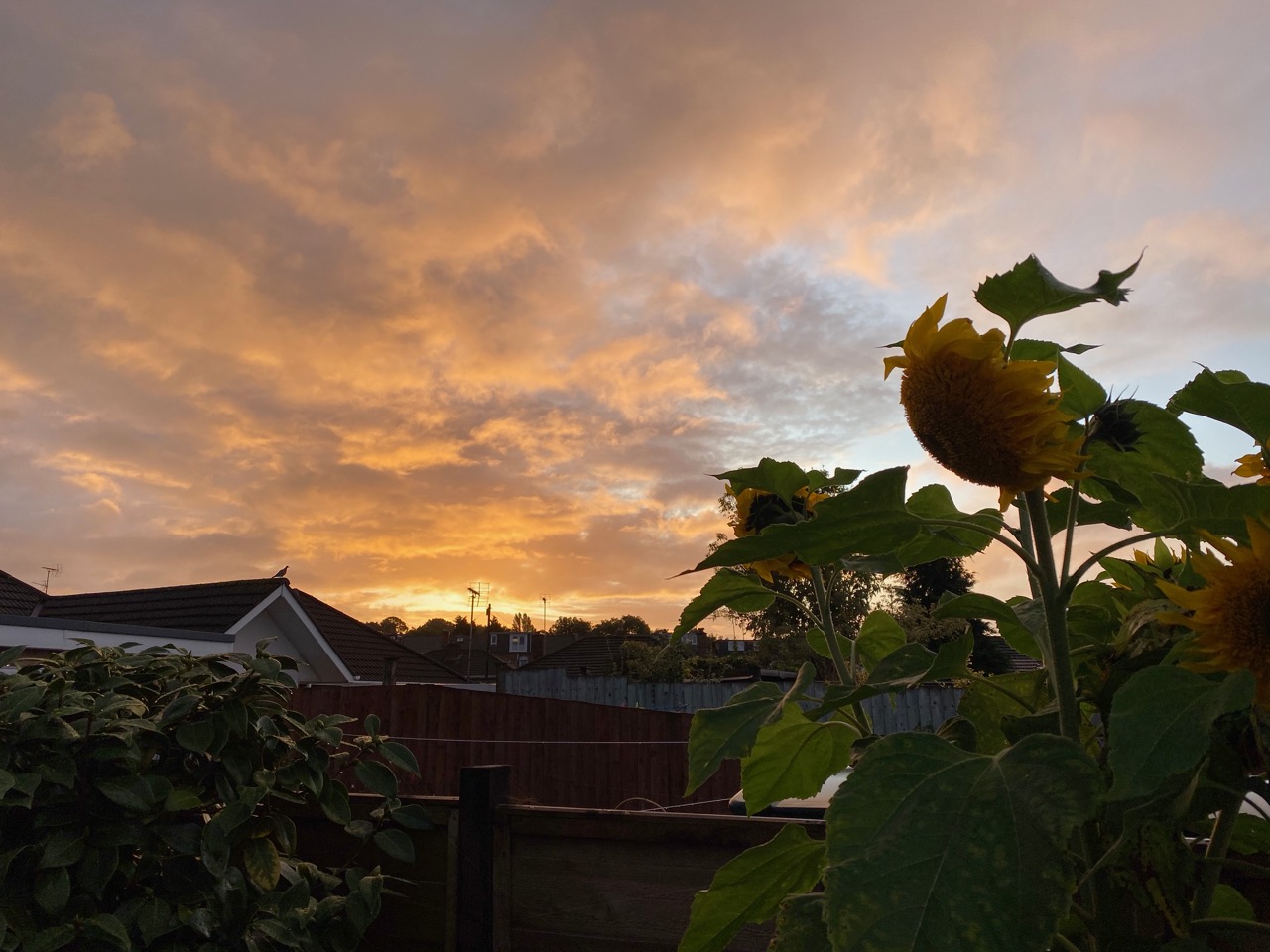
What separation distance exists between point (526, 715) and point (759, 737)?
10.3 metres

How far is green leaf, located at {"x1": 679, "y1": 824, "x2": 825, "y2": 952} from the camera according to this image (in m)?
0.87

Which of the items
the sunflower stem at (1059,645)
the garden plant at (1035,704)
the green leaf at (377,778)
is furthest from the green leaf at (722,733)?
→ the green leaf at (377,778)

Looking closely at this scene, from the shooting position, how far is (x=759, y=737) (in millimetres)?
874

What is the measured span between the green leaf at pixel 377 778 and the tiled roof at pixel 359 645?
15132 mm

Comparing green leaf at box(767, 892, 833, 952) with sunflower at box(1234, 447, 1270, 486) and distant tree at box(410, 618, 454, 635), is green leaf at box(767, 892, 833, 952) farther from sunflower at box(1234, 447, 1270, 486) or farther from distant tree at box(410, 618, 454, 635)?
distant tree at box(410, 618, 454, 635)

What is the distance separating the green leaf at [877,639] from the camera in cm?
107

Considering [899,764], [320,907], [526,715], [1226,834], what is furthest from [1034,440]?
[526,715]

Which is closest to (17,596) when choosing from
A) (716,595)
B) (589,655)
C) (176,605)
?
(176,605)

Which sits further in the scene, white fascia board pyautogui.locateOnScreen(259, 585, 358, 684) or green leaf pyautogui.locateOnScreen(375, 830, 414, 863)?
white fascia board pyautogui.locateOnScreen(259, 585, 358, 684)

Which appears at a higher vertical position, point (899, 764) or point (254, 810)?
point (899, 764)

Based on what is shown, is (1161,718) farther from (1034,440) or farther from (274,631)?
(274,631)

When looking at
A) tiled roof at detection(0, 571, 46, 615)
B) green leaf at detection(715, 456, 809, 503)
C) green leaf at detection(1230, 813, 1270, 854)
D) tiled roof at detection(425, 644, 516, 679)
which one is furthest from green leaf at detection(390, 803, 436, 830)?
tiled roof at detection(425, 644, 516, 679)

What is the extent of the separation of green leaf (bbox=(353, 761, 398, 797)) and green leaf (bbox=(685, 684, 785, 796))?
162 cm

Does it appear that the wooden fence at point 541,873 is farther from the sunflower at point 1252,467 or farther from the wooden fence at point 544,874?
the sunflower at point 1252,467
